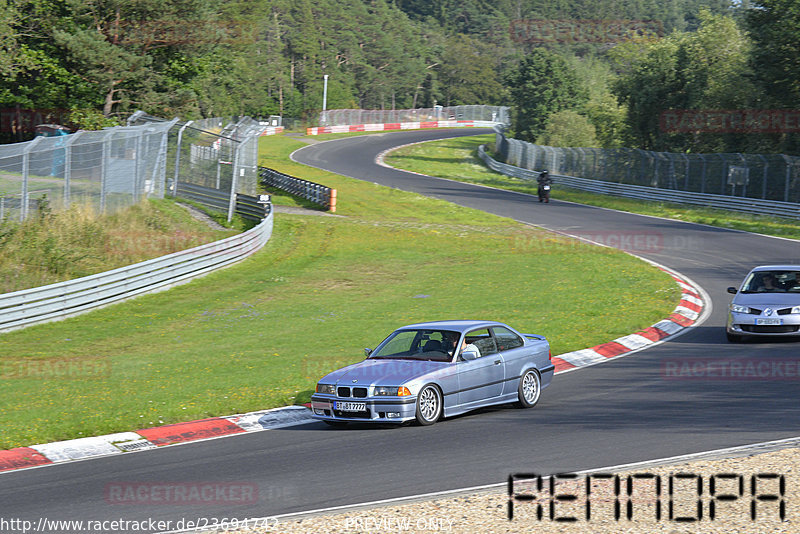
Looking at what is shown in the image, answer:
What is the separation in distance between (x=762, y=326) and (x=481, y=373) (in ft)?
24.6

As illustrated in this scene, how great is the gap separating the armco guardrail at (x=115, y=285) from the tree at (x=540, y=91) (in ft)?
186

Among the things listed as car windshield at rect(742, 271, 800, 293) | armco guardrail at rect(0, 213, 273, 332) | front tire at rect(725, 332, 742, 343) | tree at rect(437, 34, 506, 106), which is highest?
tree at rect(437, 34, 506, 106)

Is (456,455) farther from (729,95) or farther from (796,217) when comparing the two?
(729,95)

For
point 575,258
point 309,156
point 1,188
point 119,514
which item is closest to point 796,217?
point 575,258

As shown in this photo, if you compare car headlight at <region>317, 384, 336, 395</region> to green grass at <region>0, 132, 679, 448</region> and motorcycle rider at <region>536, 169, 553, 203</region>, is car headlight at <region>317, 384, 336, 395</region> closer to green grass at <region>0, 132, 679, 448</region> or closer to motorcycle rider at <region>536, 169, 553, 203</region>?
green grass at <region>0, 132, 679, 448</region>

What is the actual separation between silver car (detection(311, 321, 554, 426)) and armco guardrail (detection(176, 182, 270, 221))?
70.1 ft

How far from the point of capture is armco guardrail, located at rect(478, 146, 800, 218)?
38.3 meters

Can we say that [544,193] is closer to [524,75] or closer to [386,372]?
[386,372]

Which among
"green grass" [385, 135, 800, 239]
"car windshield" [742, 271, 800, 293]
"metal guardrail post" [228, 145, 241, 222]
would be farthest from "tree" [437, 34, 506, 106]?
"car windshield" [742, 271, 800, 293]

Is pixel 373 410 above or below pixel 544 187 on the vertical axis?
below

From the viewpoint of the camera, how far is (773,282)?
17812mm

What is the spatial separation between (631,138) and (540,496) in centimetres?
5723

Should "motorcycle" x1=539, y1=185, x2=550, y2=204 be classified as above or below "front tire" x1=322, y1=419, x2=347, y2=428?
above

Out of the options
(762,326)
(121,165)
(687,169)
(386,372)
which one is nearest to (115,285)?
(121,165)
